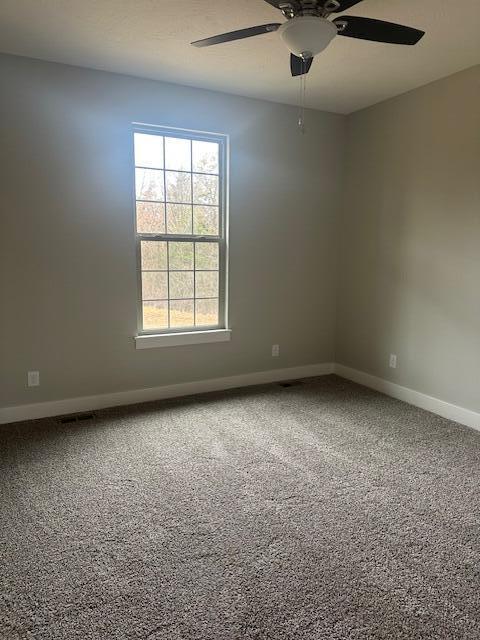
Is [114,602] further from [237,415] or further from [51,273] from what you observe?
[51,273]

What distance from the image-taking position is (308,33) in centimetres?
183

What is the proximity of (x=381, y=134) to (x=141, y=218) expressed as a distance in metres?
2.29

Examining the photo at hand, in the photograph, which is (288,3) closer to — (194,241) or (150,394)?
(194,241)

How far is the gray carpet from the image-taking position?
59.9 inches

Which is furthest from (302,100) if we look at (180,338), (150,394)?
(150,394)

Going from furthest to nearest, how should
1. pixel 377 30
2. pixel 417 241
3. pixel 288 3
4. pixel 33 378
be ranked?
1. pixel 417 241
2. pixel 33 378
3. pixel 377 30
4. pixel 288 3

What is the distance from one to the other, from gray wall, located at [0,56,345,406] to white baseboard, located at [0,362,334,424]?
0.06 meters

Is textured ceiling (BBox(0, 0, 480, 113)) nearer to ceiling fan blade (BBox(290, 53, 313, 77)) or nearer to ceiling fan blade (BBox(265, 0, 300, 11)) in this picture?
ceiling fan blade (BBox(290, 53, 313, 77))

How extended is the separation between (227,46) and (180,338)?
7.23ft

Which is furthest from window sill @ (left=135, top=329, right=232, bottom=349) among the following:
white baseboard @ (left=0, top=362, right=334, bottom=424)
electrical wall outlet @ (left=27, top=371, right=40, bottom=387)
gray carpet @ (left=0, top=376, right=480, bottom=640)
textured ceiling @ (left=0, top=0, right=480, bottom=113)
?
textured ceiling @ (left=0, top=0, right=480, bottom=113)

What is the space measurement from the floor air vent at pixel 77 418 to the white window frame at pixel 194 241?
0.66 metres

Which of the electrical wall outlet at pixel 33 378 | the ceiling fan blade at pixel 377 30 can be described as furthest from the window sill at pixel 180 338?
the ceiling fan blade at pixel 377 30

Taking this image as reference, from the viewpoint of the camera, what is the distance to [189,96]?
346cm

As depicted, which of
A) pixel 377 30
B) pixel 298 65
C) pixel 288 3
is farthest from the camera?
pixel 298 65
